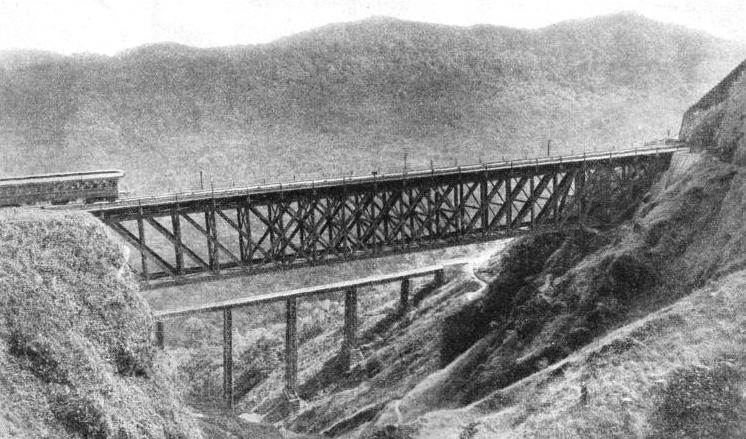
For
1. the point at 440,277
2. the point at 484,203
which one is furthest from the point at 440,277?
the point at 484,203

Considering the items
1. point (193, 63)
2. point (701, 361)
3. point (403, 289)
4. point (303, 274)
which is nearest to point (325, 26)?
point (193, 63)

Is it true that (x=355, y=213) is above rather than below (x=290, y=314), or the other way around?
above

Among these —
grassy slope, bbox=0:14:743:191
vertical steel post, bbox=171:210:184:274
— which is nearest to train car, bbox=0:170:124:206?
vertical steel post, bbox=171:210:184:274

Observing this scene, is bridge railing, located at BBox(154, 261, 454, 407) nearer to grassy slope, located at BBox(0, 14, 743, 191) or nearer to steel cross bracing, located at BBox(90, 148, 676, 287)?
steel cross bracing, located at BBox(90, 148, 676, 287)

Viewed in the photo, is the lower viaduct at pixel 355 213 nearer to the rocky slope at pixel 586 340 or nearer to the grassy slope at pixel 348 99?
the rocky slope at pixel 586 340

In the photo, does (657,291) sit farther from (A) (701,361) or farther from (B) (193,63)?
(B) (193,63)

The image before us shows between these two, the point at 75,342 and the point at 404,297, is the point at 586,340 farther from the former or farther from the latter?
the point at 75,342

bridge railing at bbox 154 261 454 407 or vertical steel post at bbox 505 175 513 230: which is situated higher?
vertical steel post at bbox 505 175 513 230

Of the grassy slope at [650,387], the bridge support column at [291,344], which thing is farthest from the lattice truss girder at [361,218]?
the grassy slope at [650,387]
